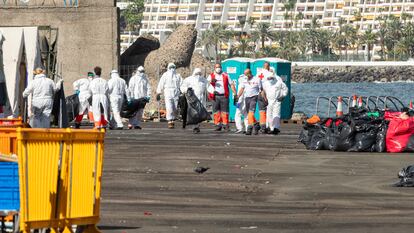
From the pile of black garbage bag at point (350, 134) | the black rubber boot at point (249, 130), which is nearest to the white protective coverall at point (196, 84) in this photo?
the black rubber boot at point (249, 130)

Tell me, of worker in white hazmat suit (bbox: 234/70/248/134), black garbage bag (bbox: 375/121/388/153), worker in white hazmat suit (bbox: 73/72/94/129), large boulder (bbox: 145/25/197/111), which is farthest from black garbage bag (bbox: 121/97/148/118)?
black garbage bag (bbox: 375/121/388/153)

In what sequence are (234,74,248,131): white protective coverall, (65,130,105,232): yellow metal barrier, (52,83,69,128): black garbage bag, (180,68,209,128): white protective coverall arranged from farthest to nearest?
1. (180,68,209,128): white protective coverall
2. (234,74,248,131): white protective coverall
3. (52,83,69,128): black garbage bag
4. (65,130,105,232): yellow metal barrier

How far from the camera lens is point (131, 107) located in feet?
122

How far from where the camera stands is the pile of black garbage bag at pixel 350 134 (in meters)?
27.0

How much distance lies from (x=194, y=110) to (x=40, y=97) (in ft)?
22.7

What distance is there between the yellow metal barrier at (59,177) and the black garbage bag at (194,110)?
21806 mm

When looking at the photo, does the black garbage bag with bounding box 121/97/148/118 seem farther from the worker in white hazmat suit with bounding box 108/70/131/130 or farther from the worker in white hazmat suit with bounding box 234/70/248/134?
the worker in white hazmat suit with bounding box 234/70/248/134

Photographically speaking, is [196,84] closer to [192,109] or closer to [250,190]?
[192,109]

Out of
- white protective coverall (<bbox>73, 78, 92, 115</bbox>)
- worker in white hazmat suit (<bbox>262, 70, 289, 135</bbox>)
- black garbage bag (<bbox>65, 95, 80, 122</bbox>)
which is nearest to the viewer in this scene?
worker in white hazmat suit (<bbox>262, 70, 289, 135</bbox>)

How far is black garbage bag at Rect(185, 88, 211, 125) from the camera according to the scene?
35031 mm

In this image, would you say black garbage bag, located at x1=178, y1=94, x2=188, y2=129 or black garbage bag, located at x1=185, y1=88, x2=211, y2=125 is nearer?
black garbage bag, located at x1=185, y1=88, x2=211, y2=125

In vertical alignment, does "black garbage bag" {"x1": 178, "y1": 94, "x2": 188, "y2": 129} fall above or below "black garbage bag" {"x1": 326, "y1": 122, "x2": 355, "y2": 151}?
below

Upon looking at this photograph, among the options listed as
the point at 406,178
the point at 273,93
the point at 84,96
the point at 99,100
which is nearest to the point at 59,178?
the point at 406,178

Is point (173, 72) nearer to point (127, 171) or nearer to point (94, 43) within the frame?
point (94, 43)
